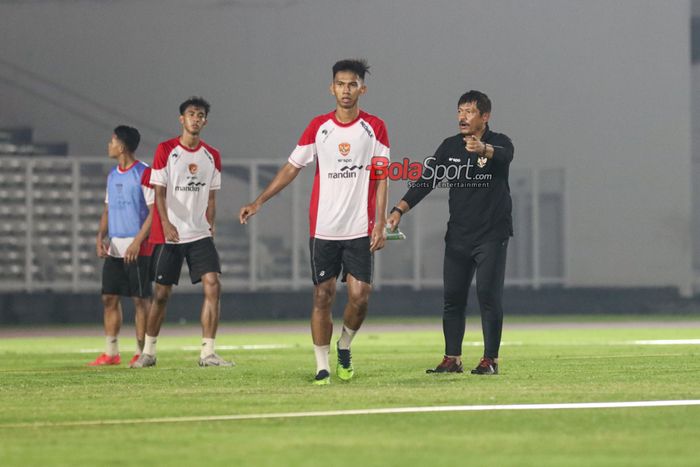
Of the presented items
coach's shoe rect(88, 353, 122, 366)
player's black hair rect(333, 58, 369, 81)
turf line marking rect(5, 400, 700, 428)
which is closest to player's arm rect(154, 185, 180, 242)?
coach's shoe rect(88, 353, 122, 366)

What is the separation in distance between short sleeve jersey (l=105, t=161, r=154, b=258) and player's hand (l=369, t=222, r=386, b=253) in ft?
11.0

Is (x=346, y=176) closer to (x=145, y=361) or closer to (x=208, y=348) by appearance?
(x=208, y=348)

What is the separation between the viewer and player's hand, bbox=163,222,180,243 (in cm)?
1033

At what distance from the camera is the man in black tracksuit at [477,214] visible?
9039mm

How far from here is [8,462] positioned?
193 inches

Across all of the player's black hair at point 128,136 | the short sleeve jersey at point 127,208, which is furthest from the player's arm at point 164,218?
the player's black hair at point 128,136

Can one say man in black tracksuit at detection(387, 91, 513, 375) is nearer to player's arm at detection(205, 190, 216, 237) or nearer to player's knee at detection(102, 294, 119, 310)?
player's arm at detection(205, 190, 216, 237)

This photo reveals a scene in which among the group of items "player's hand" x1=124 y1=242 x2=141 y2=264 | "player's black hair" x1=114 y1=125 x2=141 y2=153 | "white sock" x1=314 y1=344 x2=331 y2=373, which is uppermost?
"player's black hair" x1=114 y1=125 x2=141 y2=153

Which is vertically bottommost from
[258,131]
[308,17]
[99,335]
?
[99,335]

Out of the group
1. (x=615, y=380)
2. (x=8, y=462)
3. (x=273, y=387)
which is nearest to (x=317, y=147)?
(x=273, y=387)

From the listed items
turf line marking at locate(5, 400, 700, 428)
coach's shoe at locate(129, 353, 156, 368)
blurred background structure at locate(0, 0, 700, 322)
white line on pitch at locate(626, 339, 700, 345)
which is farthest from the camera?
blurred background structure at locate(0, 0, 700, 322)

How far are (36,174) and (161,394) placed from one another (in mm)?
18630

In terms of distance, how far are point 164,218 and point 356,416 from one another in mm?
4411

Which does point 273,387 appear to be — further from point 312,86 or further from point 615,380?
point 312,86
